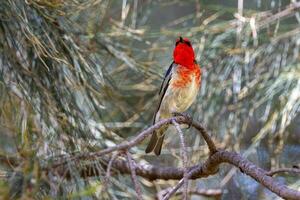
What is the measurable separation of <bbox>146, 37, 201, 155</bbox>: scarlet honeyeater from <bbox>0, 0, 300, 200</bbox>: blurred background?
0.06 metres

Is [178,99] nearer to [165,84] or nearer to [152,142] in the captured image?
[165,84]

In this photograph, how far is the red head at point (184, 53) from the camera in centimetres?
244

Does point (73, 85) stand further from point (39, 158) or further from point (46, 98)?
point (39, 158)

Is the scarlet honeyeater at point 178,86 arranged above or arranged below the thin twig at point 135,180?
above

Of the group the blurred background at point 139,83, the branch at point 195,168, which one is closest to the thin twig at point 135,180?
the branch at point 195,168

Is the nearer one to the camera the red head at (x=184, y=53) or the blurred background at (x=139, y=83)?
the blurred background at (x=139, y=83)

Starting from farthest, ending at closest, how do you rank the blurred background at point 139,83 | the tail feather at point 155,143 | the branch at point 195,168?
the tail feather at point 155,143 → the blurred background at point 139,83 → the branch at point 195,168

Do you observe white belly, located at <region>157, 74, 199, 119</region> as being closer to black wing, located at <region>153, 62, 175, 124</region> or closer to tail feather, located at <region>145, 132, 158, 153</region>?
black wing, located at <region>153, 62, 175, 124</region>

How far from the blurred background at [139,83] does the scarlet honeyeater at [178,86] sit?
60 mm

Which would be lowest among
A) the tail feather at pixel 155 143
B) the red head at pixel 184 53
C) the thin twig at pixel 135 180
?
the tail feather at pixel 155 143

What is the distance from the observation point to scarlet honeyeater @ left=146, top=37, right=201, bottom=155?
2.41m

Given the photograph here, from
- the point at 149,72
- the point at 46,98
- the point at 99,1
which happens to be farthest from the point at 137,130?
Result: the point at 46,98

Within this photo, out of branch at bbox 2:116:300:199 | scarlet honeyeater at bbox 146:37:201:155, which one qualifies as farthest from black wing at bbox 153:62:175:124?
branch at bbox 2:116:300:199

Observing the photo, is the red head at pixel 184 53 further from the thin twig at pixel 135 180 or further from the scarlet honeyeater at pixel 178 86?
the thin twig at pixel 135 180
